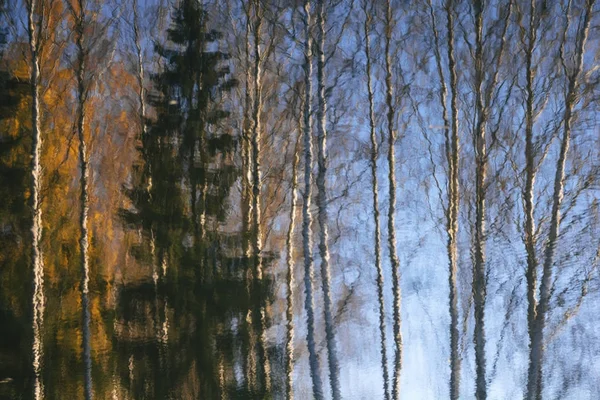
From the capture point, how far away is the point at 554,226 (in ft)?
14.9

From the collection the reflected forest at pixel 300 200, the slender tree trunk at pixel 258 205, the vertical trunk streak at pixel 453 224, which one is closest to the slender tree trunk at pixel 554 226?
the reflected forest at pixel 300 200

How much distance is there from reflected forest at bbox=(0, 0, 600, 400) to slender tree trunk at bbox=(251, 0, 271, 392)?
0.02 m

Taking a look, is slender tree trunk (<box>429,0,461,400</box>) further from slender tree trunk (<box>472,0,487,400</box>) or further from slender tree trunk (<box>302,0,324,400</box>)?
slender tree trunk (<box>302,0,324,400</box>)

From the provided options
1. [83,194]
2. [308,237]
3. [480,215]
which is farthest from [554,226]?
[83,194]

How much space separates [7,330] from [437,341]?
3113mm

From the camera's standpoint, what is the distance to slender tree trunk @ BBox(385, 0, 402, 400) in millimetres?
4406

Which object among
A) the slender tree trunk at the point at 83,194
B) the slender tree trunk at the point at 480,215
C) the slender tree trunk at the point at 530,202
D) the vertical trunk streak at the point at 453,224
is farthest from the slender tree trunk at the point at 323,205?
the slender tree trunk at the point at 83,194

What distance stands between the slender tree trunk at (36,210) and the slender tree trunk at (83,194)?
30cm

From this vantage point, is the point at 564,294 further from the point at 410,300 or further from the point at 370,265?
the point at 370,265

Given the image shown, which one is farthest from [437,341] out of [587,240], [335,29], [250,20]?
[250,20]

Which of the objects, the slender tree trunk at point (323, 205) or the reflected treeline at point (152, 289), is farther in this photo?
the reflected treeline at point (152, 289)

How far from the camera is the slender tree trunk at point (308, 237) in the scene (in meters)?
4.39

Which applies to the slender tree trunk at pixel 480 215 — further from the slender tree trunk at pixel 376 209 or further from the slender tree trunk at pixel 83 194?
the slender tree trunk at pixel 83 194

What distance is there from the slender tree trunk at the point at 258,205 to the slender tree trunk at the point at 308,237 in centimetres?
33
